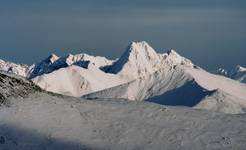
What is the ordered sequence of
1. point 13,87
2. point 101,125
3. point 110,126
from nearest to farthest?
point 110,126 → point 101,125 → point 13,87

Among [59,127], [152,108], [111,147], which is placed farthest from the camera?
[152,108]

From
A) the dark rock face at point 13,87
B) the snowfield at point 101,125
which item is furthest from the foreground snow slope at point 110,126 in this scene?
the dark rock face at point 13,87

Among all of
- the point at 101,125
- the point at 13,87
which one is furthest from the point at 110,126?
the point at 13,87

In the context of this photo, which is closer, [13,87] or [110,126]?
[110,126]

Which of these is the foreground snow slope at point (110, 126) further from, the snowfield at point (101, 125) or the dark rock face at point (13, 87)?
the dark rock face at point (13, 87)

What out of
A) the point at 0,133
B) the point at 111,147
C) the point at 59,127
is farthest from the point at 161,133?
the point at 0,133

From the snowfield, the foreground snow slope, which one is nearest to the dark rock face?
the snowfield

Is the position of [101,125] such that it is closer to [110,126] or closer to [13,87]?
[110,126]

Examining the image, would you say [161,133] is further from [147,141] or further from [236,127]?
[236,127]
